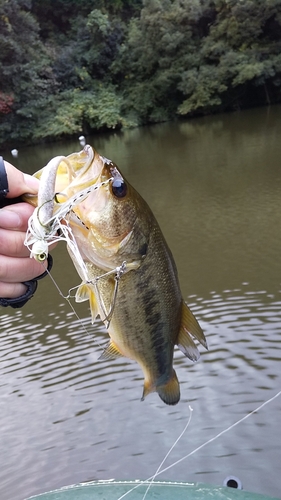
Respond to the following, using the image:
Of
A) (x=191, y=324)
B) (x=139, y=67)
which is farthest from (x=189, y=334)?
(x=139, y=67)

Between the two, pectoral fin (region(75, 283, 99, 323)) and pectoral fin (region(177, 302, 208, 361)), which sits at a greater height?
pectoral fin (region(75, 283, 99, 323))

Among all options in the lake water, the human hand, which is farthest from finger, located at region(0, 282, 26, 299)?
the lake water

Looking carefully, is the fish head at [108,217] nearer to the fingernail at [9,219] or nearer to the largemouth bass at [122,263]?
the largemouth bass at [122,263]

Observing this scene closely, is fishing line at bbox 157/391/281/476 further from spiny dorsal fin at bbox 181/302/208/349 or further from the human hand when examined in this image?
the human hand

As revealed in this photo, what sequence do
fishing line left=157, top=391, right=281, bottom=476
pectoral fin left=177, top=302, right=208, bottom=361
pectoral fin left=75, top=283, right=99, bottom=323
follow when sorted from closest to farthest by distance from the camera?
pectoral fin left=75, top=283, right=99, bottom=323
pectoral fin left=177, top=302, right=208, bottom=361
fishing line left=157, top=391, right=281, bottom=476

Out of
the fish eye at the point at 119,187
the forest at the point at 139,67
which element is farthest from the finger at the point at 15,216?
the forest at the point at 139,67

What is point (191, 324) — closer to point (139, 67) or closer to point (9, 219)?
point (9, 219)

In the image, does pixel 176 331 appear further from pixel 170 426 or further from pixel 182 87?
pixel 182 87
